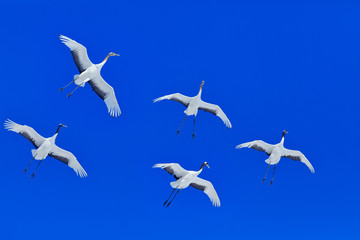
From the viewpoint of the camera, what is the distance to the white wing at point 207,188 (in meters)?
42.0

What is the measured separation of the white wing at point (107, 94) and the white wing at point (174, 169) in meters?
4.19

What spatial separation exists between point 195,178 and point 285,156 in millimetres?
6029

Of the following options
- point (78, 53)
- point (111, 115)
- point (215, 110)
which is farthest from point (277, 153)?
point (78, 53)

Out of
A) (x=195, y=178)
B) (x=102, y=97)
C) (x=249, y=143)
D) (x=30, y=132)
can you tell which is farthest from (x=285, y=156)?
(x=30, y=132)

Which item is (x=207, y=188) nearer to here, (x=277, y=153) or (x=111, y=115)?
(x=277, y=153)

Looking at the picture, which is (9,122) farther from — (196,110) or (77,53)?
(196,110)

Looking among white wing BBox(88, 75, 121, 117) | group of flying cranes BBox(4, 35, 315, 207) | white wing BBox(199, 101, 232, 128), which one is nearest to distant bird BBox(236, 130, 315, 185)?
group of flying cranes BBox(4, 35, 315, 207)

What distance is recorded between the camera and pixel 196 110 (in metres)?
42.9

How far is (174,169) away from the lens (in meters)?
40.9

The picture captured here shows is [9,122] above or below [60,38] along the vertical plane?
below

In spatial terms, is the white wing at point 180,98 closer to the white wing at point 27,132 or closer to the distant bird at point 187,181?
the distant bird at point 187,181

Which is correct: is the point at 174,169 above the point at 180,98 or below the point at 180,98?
below

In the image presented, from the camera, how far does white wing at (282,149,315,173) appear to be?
142ft

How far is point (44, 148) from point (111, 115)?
169 inches
